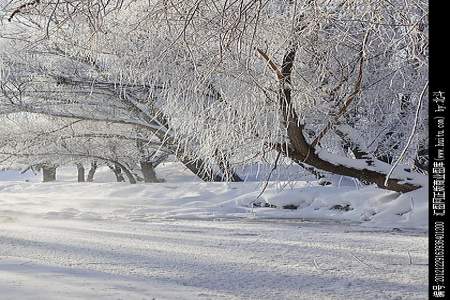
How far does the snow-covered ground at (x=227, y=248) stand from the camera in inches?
189

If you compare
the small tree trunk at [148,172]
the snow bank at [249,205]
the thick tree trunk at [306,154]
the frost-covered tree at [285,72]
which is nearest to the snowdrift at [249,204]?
→ the snow bank at [249,205]

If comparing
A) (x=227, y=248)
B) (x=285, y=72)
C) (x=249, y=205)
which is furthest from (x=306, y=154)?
(x=249, y=205)

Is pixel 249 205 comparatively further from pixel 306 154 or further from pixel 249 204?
pixel 306 154

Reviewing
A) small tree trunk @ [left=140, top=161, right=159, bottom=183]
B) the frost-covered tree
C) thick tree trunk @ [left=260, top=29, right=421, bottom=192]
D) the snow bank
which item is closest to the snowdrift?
the snow bank

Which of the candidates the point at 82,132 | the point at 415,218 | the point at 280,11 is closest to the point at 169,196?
the point at 82,132

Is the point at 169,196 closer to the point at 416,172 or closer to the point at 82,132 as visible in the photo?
the point at 82,132

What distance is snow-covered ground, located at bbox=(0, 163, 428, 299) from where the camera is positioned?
15.8 feet

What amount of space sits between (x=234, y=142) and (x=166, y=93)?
5.39ft

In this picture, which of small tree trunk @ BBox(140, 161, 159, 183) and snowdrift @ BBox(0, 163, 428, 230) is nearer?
snowdrift @ BBox(0, 163, 428, 230)

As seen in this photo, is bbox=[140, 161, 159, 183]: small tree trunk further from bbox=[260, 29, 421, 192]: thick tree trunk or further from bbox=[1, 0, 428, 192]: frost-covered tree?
bbox=[260, 29, 421, 192]: thick tree trunk

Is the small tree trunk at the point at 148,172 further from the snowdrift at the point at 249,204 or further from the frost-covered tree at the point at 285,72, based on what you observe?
the frost-covered tree at the point at 285,72

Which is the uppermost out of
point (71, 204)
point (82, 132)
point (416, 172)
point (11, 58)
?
point (11, 58)

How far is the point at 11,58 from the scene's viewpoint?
50.2 feet

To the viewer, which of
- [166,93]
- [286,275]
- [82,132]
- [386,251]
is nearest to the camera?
[286,275]
